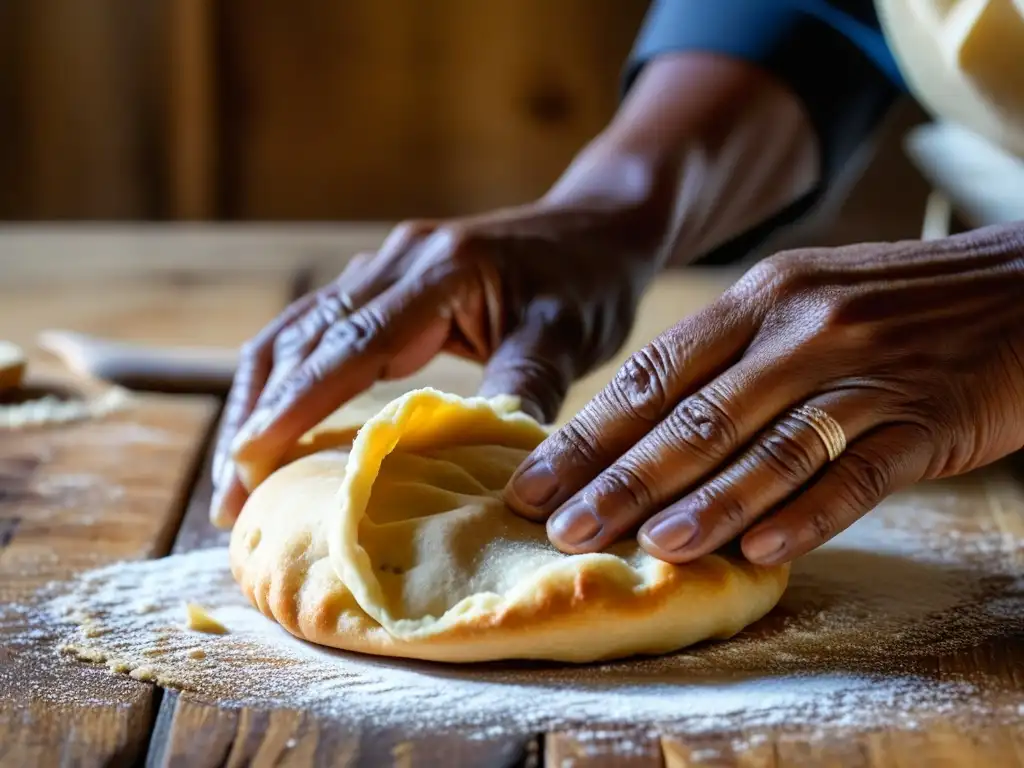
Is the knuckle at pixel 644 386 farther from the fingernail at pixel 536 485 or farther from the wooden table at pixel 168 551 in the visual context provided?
the wooden table at pixel 168 551

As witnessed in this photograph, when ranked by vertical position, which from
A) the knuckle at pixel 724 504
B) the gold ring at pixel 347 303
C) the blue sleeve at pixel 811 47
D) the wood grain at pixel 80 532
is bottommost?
the wood grain at pixel 80 532

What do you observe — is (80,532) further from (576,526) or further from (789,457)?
(789,457)

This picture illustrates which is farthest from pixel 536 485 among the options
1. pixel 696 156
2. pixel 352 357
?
pixel 696 156

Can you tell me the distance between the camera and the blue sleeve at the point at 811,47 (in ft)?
5.67

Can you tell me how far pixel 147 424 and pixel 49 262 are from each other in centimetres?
108

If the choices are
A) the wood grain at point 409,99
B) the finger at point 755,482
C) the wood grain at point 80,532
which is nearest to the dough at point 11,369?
the wood grain at point 80,532

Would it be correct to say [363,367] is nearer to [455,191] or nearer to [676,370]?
[676,370]

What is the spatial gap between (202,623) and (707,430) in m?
0.46

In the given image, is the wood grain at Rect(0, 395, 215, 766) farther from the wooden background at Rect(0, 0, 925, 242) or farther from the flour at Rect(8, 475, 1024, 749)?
the wooden background at Rect(0, 0, 925, 242)

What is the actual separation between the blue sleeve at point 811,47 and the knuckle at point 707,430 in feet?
3.12

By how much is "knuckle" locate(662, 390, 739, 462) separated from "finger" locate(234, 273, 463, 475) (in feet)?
1.38

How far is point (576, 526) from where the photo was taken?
3.11 feet

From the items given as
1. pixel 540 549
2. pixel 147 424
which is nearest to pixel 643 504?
pixel 540 549

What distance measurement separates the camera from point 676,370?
3.25 ft
